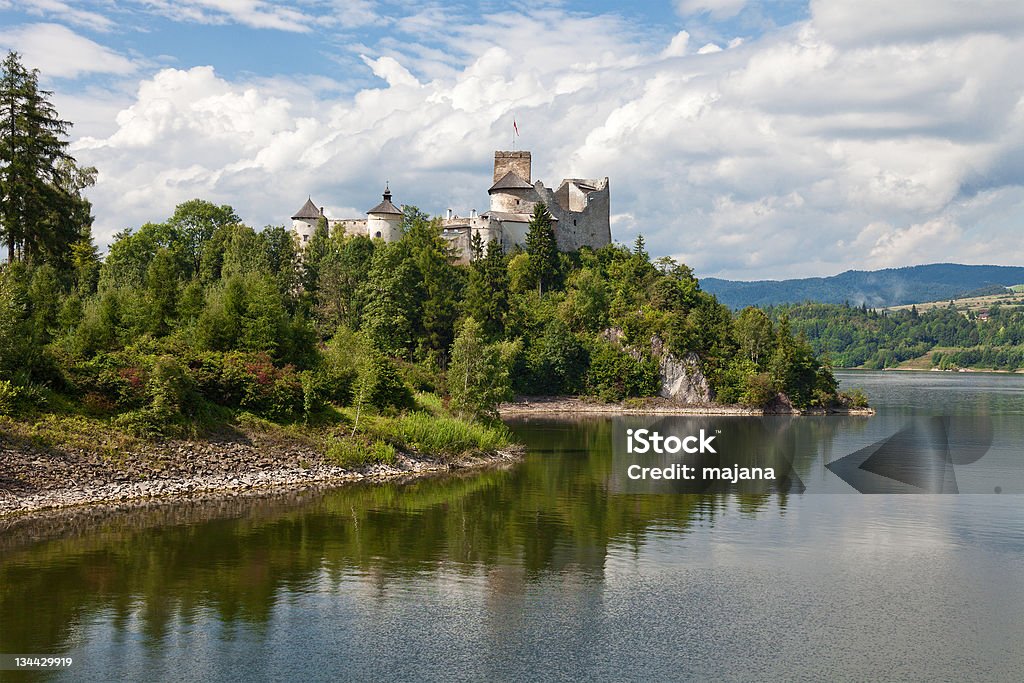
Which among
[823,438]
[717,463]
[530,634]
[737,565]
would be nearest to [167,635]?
[530,634]

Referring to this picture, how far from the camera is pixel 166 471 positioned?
43062 millimetres

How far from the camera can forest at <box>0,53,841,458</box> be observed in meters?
47.9

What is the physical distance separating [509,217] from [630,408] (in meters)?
25.5

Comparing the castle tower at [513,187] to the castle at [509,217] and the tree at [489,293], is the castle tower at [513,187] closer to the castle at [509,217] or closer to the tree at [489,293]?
the castle at [509,217]

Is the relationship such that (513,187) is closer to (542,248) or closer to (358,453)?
(542,248)

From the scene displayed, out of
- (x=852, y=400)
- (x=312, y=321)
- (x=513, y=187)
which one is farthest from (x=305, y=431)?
(x=852, y=400)

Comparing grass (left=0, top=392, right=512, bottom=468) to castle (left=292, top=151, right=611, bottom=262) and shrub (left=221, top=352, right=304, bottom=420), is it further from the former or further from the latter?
castle (left=292, top=151, right=611, bottom=262)

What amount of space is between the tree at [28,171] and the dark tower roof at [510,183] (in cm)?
5623

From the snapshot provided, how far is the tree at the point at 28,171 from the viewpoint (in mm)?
57781

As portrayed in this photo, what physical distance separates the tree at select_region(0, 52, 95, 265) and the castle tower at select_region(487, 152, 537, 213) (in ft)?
185

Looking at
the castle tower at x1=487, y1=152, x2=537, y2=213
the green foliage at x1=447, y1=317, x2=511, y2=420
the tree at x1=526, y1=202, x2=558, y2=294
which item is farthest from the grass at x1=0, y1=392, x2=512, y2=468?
the castle tower at x1=487, y1=152, x2=537, y2=213

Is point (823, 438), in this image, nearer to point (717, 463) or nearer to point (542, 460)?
point (717, 463)

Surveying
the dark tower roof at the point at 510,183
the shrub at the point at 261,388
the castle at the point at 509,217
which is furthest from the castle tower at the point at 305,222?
the shrub at the point at 261,388

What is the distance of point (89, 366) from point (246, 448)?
828 cm
